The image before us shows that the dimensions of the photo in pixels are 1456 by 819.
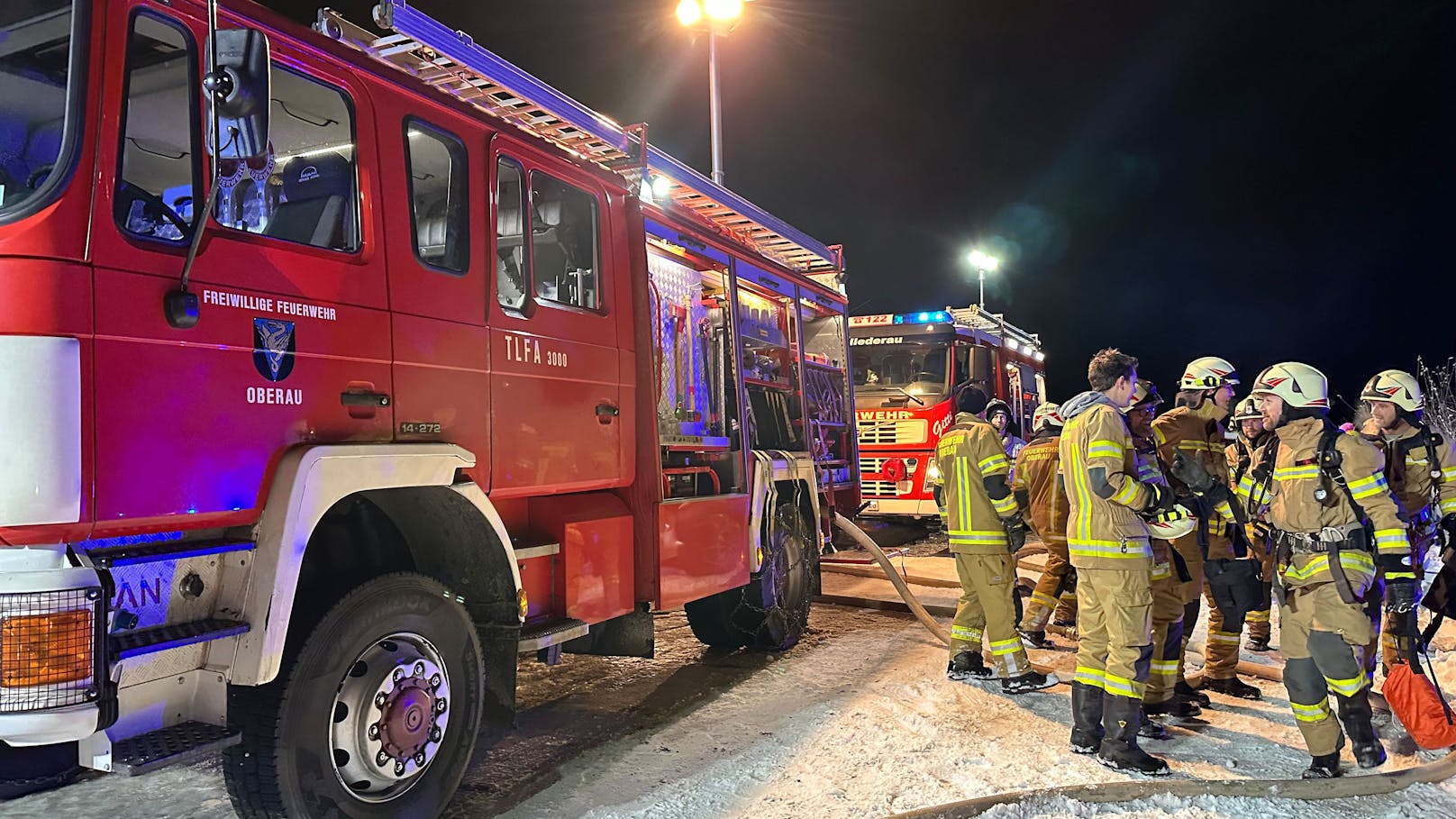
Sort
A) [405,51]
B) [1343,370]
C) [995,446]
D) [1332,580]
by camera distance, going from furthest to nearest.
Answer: [1343,370] → [995,446] → [1332,580] → [405,51]

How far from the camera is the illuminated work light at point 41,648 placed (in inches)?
85.9

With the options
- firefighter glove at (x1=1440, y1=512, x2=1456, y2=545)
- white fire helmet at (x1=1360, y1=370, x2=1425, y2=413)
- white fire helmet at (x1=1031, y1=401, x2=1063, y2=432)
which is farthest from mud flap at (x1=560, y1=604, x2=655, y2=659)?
firefighter glove at (x1=1440, y1=512, x2=1456, y2=545)

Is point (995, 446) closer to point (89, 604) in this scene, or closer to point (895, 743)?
point (895, 743)

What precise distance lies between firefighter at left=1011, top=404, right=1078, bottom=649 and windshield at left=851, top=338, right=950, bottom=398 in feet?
16.5

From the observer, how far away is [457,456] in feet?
10.8

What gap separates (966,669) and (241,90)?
15.6ft

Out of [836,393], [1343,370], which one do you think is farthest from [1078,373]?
[836,393]

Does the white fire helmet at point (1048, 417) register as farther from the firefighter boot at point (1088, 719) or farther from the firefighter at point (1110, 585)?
the firefighter boot at point (1088, 719)

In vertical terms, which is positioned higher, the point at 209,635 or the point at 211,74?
the point at 211,74

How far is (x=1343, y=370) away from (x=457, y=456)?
67044 millimetres

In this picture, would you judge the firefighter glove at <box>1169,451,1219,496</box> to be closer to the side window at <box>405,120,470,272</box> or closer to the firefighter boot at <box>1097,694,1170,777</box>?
the firefighter boot at <box>1097,694,1170,777</box>

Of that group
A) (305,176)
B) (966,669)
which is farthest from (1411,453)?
(305,176)

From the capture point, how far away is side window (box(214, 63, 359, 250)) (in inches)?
113

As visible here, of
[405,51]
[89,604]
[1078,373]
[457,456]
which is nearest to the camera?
[89,604]
